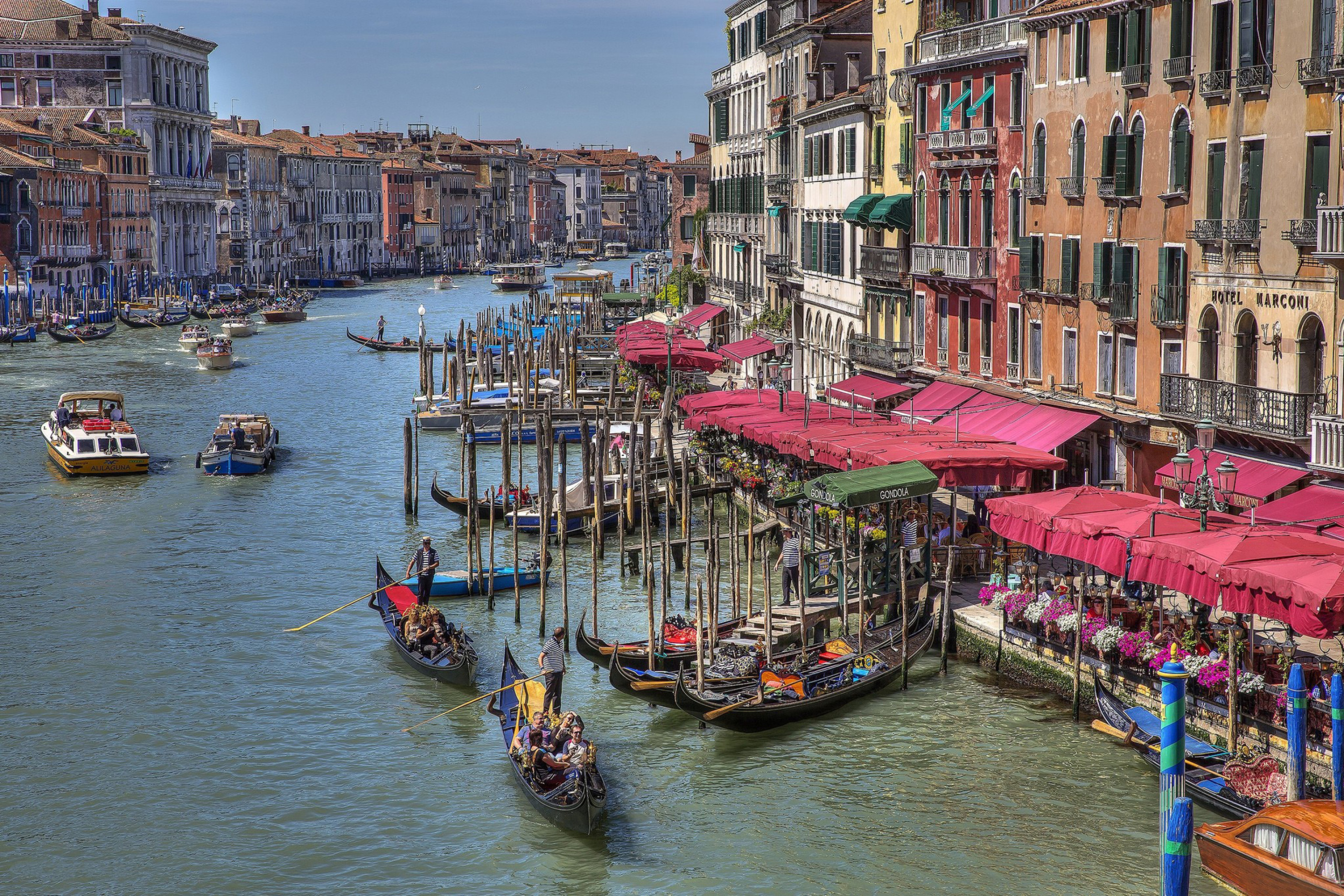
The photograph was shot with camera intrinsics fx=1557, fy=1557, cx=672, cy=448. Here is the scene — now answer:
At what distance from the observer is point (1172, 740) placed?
10.3 m

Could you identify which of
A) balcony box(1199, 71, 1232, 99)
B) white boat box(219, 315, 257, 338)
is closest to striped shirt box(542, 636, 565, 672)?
balcony box(1199, 71, 1232, 99)

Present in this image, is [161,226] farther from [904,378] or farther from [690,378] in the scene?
[904,378]

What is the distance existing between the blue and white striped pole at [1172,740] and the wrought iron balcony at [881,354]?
65.1 ft

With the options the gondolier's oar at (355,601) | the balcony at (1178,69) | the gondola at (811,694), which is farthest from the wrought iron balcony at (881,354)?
the gondola at (811,694)

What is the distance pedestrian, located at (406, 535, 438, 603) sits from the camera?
22.6 meters

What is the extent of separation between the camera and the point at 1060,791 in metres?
15.6

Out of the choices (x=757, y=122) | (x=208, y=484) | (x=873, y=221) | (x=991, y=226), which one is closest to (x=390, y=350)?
(x=757, y=122)

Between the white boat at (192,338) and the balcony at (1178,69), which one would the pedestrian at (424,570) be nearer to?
the balcony at (1178,69)

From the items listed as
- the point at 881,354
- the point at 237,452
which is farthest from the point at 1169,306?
the point at 237,452

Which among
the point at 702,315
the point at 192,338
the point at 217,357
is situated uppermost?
the point at 702,315

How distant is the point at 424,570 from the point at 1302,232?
12574 millimetres

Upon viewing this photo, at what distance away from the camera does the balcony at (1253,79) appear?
18734 millimetres

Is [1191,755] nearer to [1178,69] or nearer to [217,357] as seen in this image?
[1178,69]

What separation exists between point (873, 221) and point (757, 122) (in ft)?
57.1
